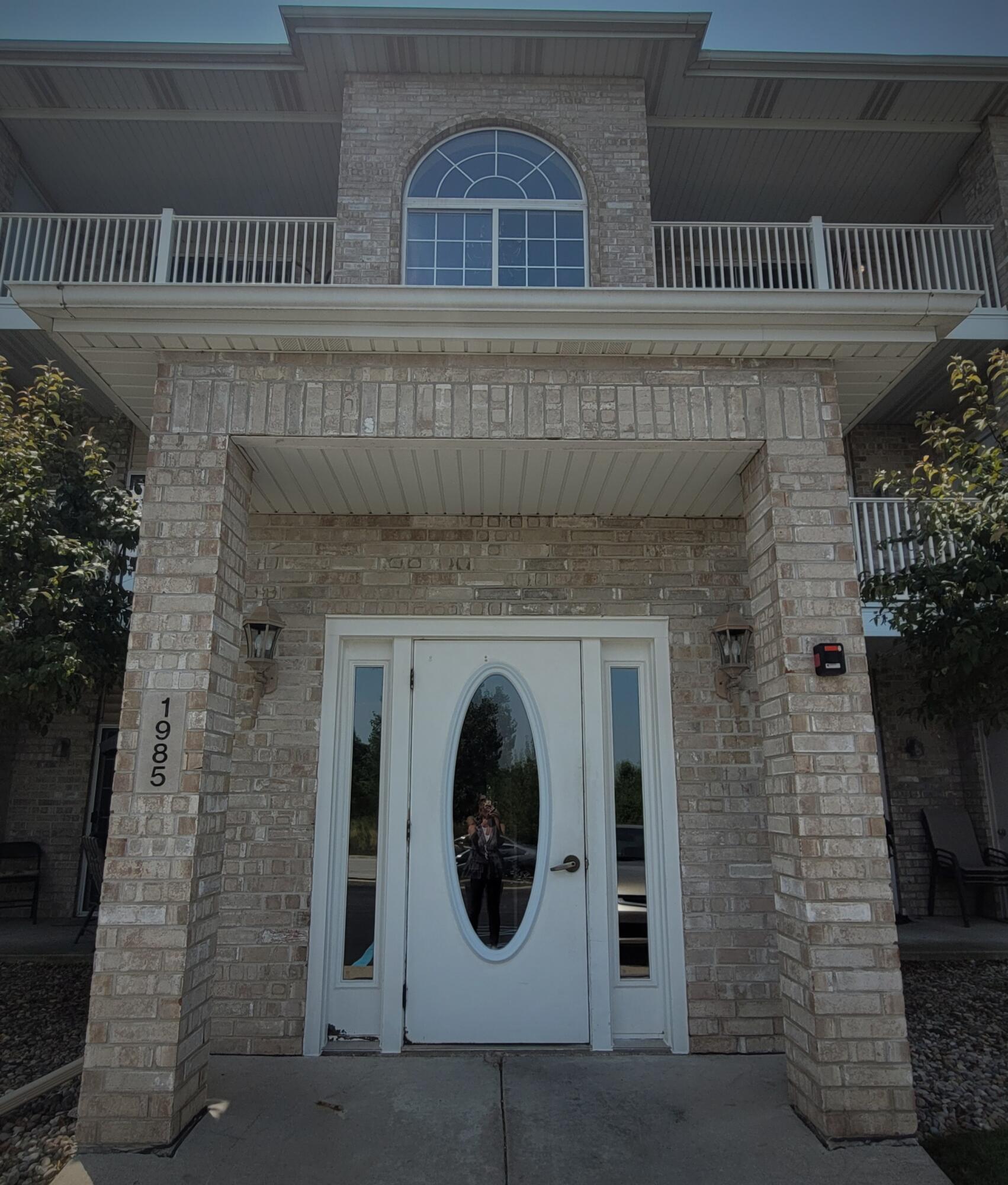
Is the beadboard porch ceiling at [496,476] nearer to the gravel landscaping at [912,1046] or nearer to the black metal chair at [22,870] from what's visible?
the gravel landscaping at [912,1046]

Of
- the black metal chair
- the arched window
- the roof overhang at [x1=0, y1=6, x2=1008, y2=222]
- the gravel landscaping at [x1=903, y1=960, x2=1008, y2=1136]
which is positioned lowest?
the gravel landscaping at [x1=903, y1=960, x2=1008, y2=1136]

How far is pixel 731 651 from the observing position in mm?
4703

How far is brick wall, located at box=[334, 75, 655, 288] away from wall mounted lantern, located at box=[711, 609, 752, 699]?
3.87 metres

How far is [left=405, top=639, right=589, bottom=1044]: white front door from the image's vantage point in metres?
4.41

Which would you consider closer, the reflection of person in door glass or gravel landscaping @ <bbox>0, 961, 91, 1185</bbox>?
gravel landscaping @ <bbox>0, 961, 91, 1185</bbox>

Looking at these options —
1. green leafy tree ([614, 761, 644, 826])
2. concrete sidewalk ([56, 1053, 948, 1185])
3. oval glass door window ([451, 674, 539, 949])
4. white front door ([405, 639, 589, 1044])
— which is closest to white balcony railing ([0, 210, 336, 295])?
white front door ([405, 639, 589, 1044])

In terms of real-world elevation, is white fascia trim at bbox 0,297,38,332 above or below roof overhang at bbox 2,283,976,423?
above

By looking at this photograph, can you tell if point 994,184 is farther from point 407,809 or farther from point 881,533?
point 407,809

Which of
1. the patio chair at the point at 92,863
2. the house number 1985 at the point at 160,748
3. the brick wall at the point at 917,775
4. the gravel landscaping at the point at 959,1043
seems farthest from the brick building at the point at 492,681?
the brick wall at the point at 917,775

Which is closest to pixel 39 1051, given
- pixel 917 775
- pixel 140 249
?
pixel 917 775

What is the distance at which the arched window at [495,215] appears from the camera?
24.8 ft

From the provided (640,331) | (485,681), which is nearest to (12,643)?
(485,681)

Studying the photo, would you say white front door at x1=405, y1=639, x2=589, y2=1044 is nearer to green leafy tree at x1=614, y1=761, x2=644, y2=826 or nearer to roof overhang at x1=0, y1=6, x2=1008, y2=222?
green leafy tree at x1=614, y1=761, x2=644, y2=826

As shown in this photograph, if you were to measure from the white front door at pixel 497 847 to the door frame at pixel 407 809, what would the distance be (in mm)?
60
